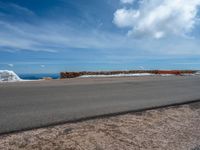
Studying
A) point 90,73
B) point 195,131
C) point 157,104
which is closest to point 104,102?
point 157,104

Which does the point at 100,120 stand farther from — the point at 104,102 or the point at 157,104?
the point at 157,104

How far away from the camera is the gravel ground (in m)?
3.81

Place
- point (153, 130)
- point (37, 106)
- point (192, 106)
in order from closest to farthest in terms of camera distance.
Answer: point (153, 130) < point (37, 106) < point (192, 106)

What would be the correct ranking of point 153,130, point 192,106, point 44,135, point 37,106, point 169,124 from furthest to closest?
point 192,106, point 37,106, point 169,124, point 153,130, point 44,135

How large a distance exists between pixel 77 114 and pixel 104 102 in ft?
6.36

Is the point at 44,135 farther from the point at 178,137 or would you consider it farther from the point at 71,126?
the point at 178,137

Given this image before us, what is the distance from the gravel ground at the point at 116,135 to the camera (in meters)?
3.81

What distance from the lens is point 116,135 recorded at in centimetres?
433

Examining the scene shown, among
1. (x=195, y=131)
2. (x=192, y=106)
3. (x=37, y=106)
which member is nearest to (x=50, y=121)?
(x=37, y=106)

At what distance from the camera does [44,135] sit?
4250 mm

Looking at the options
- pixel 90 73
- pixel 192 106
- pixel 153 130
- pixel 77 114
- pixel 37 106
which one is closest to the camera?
pixel 153 130

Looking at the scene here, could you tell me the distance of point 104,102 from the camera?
25.6 ft

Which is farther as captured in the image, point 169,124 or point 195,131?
point 169,124

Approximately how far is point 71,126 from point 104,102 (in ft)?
9.86
